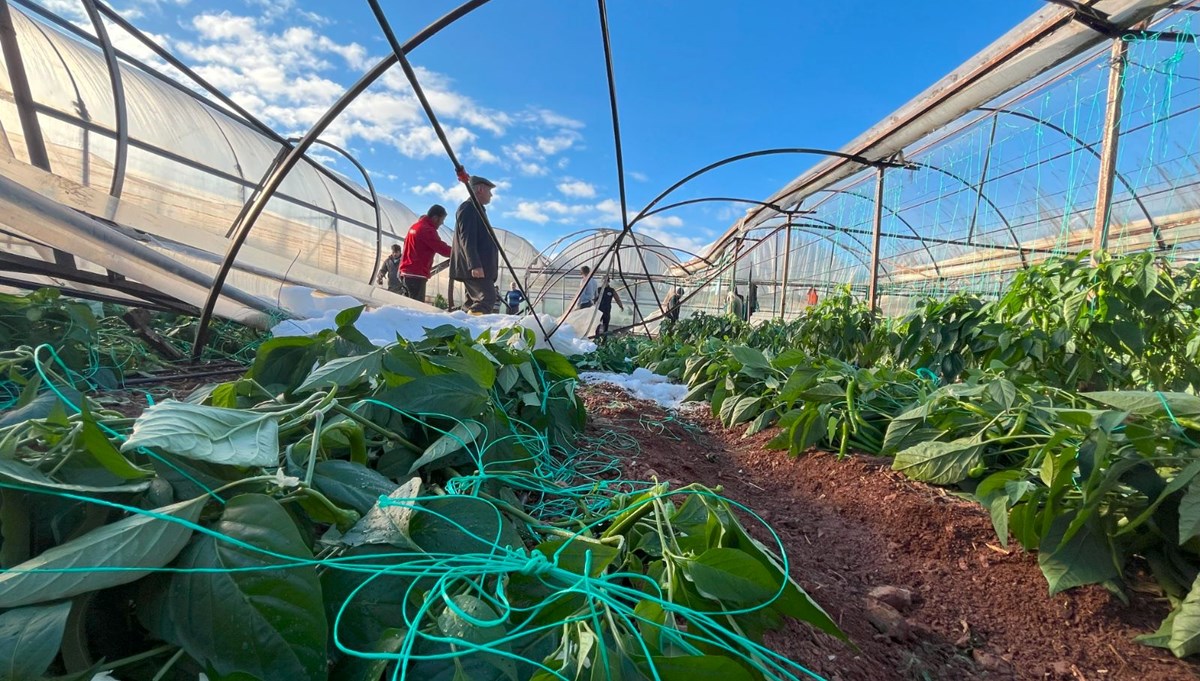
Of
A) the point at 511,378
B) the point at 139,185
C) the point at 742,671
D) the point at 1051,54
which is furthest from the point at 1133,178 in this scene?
the point at 139,185

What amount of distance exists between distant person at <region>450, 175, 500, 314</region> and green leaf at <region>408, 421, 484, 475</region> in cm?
447

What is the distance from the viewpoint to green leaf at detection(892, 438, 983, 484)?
5.53ft

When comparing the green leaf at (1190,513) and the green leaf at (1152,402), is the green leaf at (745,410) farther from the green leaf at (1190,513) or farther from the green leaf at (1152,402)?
the green leaf at (1190,513)

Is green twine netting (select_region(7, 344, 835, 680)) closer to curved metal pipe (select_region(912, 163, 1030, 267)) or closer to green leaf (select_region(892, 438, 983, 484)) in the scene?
green leaf (select_region(892, 438, 983, 484))

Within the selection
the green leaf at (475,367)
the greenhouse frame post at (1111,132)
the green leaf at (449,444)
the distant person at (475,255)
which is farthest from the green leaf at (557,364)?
the distant person at (475,255)

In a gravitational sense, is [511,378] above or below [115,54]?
below

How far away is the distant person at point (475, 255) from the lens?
18.5 ft

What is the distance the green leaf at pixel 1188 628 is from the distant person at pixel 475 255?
207 inches

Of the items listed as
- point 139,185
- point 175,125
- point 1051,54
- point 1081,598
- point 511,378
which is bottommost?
point 1081,598

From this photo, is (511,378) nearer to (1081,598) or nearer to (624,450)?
(624,450)

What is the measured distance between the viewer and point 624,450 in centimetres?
214

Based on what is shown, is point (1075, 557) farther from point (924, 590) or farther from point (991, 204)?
point (991, 204)

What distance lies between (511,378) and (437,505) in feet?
3.39

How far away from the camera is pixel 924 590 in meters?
1.33
